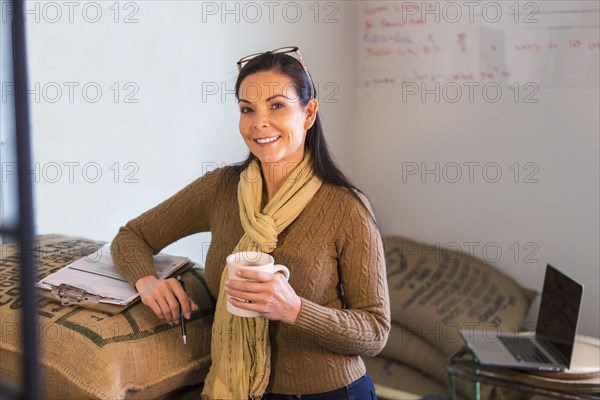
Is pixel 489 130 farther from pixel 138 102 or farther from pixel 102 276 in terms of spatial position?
pixel 102 276

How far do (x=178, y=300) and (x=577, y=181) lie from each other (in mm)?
1522

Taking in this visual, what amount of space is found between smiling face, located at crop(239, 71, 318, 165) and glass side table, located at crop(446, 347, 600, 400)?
0.62 meters

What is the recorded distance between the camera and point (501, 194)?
238 centimetres

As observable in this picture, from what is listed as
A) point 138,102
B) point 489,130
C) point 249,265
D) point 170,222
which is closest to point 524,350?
point 249,265

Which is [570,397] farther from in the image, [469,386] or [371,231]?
[469,386]

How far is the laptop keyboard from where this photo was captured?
143 cm

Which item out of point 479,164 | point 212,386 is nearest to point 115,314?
point 212,386

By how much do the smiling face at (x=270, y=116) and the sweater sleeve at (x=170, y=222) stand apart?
0.18m

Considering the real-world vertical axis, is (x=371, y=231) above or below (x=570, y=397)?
above

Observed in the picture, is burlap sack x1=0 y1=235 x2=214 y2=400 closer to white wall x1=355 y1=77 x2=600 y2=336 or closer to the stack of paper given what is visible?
the stack of paper

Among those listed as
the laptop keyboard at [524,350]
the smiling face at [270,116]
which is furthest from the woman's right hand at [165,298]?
the laptop keyboard at [524,350]

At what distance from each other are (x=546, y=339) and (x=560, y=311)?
0.08 metres

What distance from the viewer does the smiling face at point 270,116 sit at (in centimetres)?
127

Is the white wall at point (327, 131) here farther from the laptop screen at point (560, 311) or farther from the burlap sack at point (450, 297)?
the laptop screen at point (560, 311)
